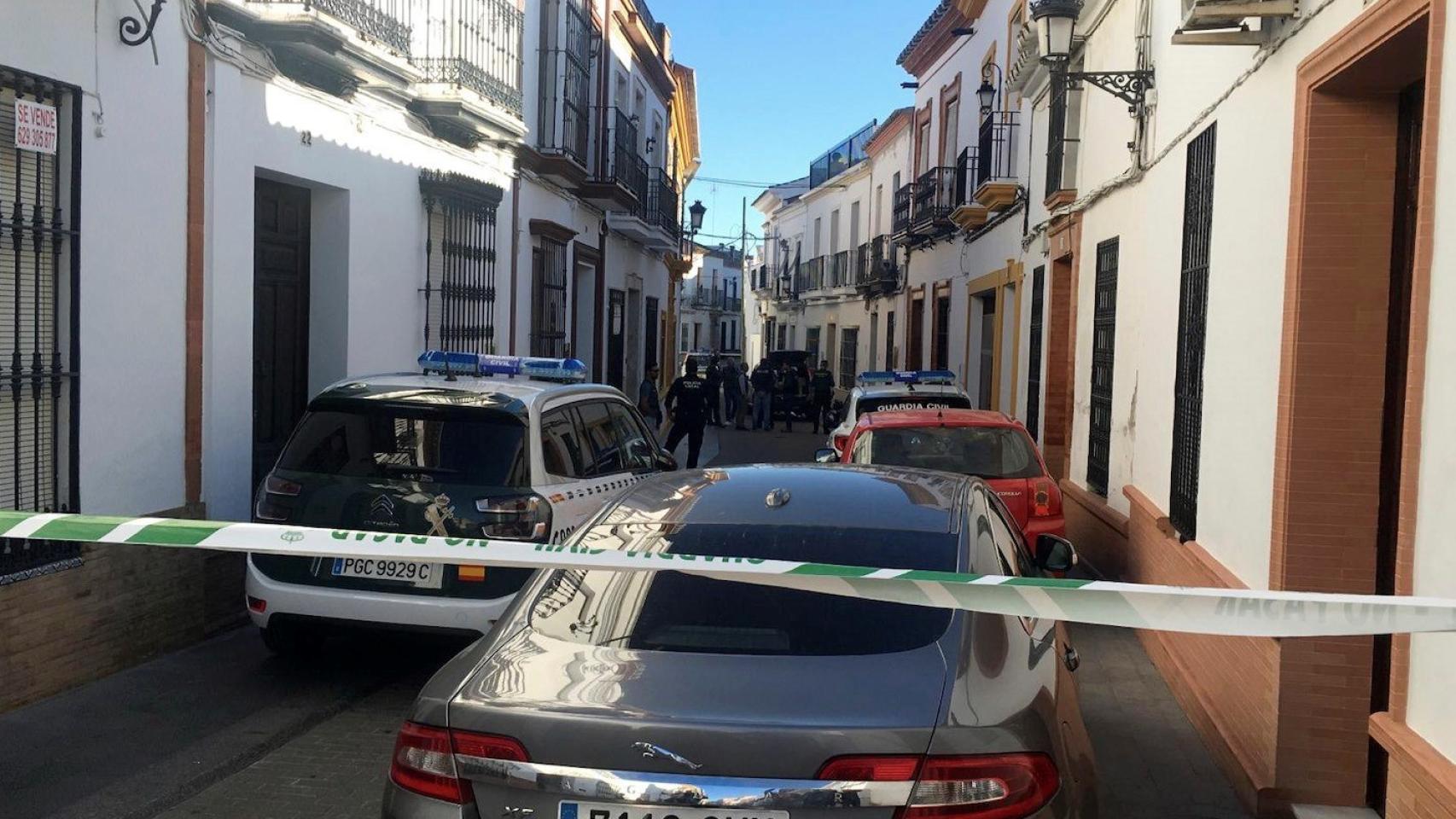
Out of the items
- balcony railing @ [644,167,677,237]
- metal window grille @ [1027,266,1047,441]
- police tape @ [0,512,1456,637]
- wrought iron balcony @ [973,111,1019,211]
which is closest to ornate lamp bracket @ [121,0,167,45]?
police tape @ [0,512,1456,637]

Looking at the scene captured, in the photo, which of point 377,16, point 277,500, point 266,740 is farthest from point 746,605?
point 377,16

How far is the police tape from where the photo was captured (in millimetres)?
2807

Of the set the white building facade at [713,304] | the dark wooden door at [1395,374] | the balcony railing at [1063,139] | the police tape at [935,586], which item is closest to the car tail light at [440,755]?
the police tape at [935,586]

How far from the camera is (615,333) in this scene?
21906 millimetres

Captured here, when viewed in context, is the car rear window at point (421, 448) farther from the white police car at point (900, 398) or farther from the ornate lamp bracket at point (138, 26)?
the white police car at point (900, 398)

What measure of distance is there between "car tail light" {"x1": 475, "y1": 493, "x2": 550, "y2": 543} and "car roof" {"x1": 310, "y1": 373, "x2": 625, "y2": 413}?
19.2 inches

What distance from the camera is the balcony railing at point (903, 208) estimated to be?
25.1 metres

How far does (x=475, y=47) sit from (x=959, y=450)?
6.08 meters

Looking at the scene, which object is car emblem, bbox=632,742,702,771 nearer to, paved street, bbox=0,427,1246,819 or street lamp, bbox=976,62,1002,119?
paved street, bbox=0,427,1246,819

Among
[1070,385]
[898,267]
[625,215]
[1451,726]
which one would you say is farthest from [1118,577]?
[898,267]

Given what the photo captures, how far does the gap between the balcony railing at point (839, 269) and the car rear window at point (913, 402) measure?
80.0ft

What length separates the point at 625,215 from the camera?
20703mm

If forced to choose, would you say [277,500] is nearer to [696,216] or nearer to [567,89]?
[567,89]

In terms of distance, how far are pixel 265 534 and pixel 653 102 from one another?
73.6 feet
